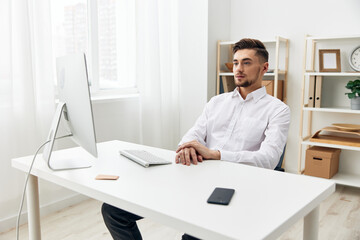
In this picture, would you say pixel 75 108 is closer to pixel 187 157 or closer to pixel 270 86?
pixel 187 157

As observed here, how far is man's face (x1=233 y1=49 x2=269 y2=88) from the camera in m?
1.80

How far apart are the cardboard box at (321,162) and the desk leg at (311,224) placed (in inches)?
78.9

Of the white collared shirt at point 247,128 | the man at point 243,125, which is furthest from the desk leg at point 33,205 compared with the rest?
the white collared shirt at point 247,128

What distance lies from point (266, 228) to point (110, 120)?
92.5 inches

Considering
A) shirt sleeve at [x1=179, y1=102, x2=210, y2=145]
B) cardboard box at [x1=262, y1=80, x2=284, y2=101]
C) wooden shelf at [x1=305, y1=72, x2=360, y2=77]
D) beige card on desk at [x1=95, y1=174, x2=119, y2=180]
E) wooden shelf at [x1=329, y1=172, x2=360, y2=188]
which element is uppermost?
wooden shelf at [x1=305, y1=72, x2=360, y2=77]

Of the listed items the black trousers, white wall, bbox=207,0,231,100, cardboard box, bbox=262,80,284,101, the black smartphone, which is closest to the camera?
the black smartphone

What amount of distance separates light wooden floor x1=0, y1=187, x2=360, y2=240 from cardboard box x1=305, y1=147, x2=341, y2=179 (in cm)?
36

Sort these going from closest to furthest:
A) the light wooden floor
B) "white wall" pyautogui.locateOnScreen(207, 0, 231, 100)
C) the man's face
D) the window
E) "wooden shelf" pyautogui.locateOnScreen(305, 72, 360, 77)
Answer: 1. the man's face
2. the light wooden floor
3. the window
4. "wooden shelf" pyautogui.locateOnScreen(305, 72, 360, 77)
5. "white wall" pyautogui.locateOnScreen(207, 0, 231, 100)

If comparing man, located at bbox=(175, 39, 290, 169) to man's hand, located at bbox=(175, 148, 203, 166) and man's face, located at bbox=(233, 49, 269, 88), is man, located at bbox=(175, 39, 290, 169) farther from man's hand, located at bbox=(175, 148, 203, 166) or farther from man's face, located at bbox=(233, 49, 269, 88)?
man's hand, located at bbox=(175, 148, 203, 166)

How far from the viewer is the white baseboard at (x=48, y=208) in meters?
2.31

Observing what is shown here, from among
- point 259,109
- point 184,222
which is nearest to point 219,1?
point 259,109

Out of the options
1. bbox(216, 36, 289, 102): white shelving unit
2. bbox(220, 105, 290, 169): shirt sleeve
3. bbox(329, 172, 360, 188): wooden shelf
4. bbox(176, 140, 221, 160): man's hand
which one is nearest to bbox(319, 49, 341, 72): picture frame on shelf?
bbox(216, 36, 289, 102): white shelving unit

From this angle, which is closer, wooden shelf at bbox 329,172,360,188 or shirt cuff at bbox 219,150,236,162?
shirt cuff at bbox 219,150,236,162

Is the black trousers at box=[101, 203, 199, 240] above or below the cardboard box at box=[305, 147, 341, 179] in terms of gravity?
above
